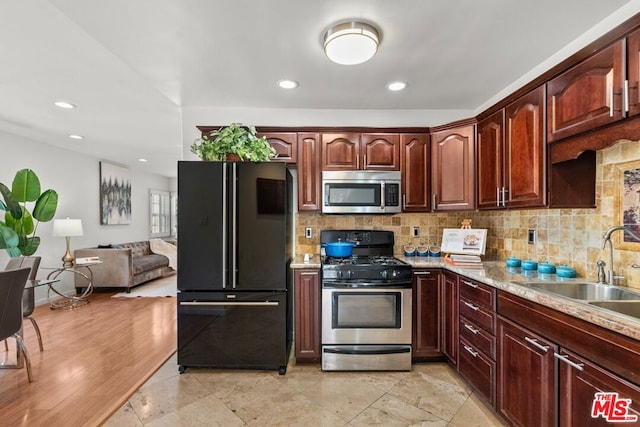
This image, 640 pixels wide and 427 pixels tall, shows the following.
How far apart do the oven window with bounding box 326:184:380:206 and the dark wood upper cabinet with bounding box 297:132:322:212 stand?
170 mm

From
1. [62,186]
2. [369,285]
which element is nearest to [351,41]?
[369,285]

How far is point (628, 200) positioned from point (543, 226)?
0.64 m

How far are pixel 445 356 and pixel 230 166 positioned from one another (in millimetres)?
2474

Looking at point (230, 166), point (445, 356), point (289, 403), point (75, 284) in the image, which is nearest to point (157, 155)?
point (75, 284)

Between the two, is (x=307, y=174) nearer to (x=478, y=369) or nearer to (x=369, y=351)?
(x=369, y=351)

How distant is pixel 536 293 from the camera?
5.28 ft

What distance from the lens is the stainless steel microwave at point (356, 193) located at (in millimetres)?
2949

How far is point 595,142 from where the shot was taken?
167 cm

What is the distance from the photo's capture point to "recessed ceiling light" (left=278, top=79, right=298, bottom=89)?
2.57 m

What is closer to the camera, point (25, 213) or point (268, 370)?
point (268, 370)

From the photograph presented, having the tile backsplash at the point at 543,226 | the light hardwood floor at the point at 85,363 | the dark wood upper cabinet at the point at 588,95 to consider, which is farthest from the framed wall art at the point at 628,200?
the light hardwood floor at the point at 85,363

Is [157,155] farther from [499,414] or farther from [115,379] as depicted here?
[499,414]

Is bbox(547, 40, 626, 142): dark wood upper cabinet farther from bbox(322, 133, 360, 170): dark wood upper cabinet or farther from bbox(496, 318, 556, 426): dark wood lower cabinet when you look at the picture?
bbox(322, 133, 360, 170): dark wood upper cabinet

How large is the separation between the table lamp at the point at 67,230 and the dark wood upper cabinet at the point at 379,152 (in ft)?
15.0
